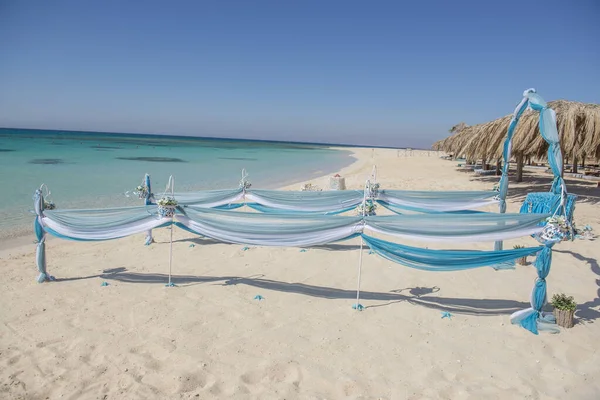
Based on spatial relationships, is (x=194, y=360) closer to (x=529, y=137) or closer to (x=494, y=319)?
(x=494, y=319)

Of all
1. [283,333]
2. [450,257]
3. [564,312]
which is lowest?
[283,333]

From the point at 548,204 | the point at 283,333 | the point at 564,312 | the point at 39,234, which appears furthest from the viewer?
the point at 39,234

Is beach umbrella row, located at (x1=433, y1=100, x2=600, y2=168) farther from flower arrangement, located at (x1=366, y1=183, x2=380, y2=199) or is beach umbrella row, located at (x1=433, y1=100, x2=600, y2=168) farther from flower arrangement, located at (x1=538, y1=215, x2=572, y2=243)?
flower arrangement, located at (x1=538, y1=215, x2=572, y2=243)

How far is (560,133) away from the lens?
864 cm

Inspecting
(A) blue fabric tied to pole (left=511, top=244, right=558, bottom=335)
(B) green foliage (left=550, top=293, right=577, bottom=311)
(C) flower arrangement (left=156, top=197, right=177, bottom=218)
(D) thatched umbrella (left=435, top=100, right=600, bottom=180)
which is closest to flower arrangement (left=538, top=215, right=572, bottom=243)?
(A) blue fabric tied to pole (left=511, top=244, right=558, bottom=335)

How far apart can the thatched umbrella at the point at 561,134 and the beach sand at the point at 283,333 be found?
3.85 m

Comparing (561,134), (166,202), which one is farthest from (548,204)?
(561,134)

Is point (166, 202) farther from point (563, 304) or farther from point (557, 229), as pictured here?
point (563, 304)

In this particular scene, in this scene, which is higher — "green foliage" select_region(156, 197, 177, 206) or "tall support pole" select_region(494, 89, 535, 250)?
"tall support pole" select_region(494, 89, 535, 250)

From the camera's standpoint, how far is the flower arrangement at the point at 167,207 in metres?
4.66

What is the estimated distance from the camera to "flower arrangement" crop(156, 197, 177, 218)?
4.66m

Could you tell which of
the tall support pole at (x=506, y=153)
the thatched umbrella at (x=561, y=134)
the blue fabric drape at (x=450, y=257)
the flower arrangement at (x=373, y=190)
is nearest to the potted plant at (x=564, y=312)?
the blue fabric drape at (x=450, y=257)

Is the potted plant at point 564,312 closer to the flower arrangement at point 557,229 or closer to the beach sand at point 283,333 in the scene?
the beach sand at point 283,333

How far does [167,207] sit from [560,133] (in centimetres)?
910
